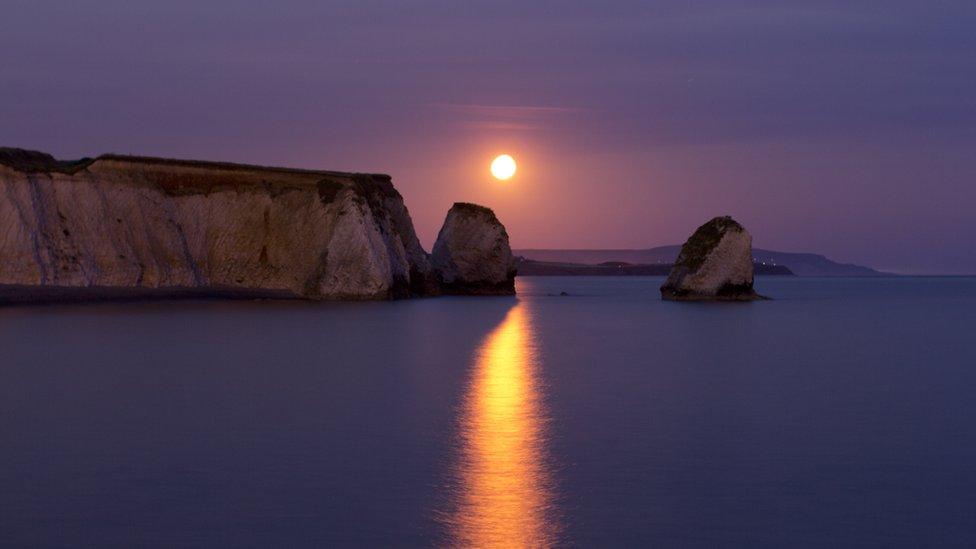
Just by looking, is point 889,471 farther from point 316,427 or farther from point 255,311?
point 255,311

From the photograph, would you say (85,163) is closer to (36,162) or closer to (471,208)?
(36,162)

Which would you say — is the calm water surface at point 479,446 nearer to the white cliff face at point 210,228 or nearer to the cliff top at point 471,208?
the white cliff face at point 210,228

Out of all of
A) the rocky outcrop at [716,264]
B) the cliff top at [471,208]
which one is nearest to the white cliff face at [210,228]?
the cliff top at [471,208]

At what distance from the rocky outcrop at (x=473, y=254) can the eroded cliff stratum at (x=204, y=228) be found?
8258 mm

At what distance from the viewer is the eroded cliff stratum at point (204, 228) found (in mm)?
67812

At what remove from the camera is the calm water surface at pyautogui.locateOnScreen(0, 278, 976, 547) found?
1025 centimetres

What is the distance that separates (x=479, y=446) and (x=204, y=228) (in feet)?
216

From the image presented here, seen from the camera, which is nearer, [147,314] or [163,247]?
[147,314]

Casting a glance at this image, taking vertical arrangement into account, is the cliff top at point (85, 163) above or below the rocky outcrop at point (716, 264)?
above

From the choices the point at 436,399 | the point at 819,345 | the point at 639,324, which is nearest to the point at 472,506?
the point at 436,399

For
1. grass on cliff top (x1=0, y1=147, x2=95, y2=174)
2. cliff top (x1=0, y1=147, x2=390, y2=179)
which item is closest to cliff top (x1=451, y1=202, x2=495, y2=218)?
cliff top (x1=0, y1=147, x2=390, y2=179)

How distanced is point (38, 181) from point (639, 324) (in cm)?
4305

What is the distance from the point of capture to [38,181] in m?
67.9

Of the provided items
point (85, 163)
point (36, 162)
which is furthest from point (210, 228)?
point (36, 162)
